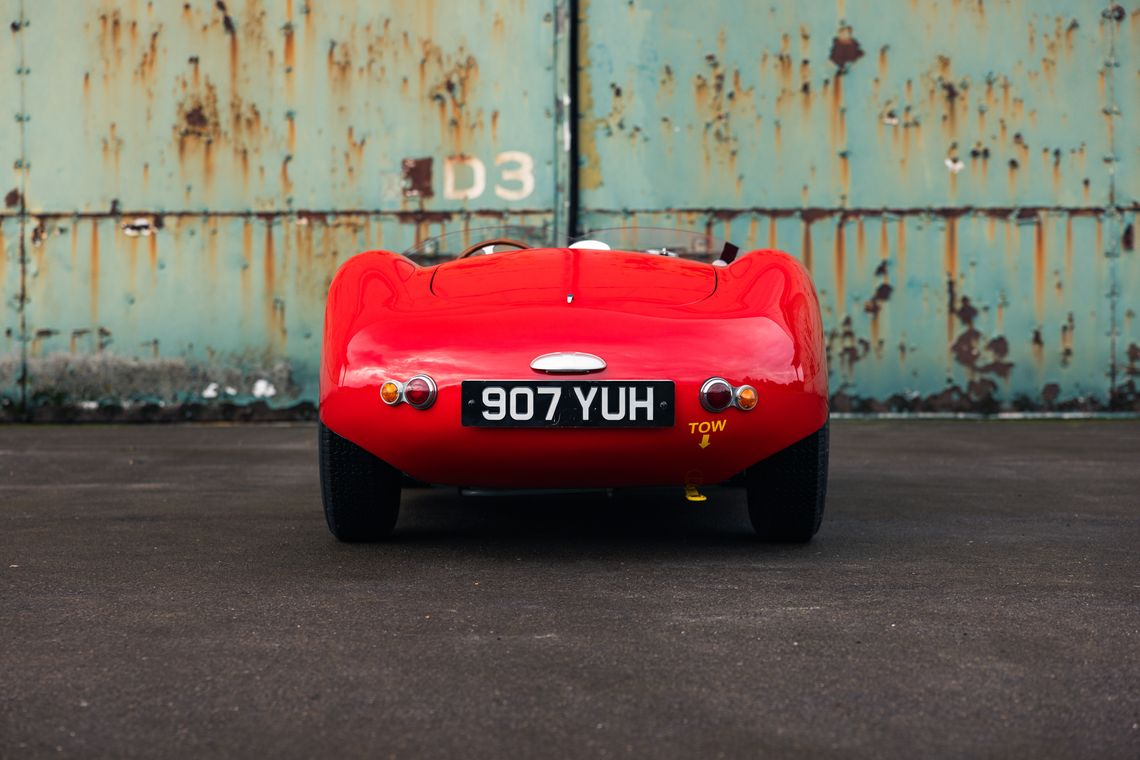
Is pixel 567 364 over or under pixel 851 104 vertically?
under

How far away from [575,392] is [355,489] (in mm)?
767

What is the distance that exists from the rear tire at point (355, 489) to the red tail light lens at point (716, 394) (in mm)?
964

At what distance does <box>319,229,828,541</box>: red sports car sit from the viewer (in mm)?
3586

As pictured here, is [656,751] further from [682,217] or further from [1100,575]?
[682,217]

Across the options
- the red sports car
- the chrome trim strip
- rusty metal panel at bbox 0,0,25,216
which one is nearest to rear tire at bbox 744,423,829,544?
the red sports car

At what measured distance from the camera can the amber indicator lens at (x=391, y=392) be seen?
362cm

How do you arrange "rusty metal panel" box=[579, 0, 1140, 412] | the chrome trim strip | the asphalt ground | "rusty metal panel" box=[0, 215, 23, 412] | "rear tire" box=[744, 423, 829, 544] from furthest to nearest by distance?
"rusty metal panel" box=[0, 215, 23, 412] < "rusty metal panel" box=[579, 0, 1140, 412] < "rear tire" box=[744, 423, 829, 544] < the chrome trim strip < the asphalt ground

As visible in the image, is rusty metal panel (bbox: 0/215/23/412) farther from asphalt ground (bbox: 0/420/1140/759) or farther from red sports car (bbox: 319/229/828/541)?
red sports car (bbox: 319/229/828/541)

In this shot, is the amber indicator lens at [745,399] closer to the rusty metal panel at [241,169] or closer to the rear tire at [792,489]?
the rear tire at [792,489]

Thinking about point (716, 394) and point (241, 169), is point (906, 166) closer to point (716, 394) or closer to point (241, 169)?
point (241, 169)

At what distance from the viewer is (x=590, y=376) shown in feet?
11.8

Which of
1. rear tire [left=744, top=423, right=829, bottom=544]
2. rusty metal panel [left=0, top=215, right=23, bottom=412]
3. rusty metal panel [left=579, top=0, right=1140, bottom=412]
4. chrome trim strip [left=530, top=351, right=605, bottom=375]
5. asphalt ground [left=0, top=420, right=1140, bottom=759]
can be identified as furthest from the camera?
rusty metal panel [left=0, top=215, right=23, bottom=412]

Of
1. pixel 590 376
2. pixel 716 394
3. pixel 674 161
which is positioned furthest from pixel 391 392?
pixel 674 161

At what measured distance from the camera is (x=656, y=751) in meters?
2.05
